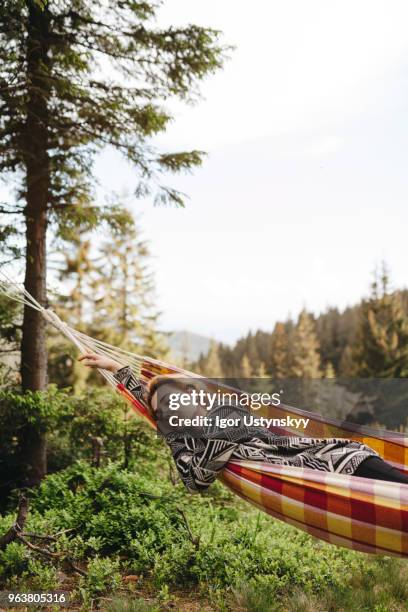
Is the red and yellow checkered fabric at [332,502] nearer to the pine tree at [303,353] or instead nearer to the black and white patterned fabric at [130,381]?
the black and white patterned fabric at [130,381]

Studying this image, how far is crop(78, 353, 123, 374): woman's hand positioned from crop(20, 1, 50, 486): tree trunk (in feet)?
4.21

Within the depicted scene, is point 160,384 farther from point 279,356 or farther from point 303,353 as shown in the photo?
point 279,356

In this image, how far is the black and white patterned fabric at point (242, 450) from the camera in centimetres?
191

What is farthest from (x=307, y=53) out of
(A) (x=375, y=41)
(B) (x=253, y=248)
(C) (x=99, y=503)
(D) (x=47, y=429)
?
(B) (x=253, y=248)

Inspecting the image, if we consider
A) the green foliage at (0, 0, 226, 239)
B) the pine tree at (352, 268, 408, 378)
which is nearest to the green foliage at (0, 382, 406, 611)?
the green foliage at (0, 0, 226, 239)

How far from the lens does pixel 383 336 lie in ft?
57.2

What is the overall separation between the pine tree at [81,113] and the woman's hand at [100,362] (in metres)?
1.29

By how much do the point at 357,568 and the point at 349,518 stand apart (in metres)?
A: 1.02

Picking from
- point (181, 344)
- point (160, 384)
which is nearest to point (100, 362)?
point (160, 384)

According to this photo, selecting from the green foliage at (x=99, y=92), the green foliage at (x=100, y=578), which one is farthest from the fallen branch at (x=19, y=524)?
the green foliage at (x=99, y=92)

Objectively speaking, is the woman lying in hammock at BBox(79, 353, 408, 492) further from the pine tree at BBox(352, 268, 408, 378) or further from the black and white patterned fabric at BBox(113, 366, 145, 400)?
the pine tree at BBox(352, 268, 408, 378)

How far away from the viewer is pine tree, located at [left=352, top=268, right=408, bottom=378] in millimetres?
17391

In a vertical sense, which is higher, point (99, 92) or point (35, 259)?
point (99, 92)

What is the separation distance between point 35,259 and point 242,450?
232 cm
